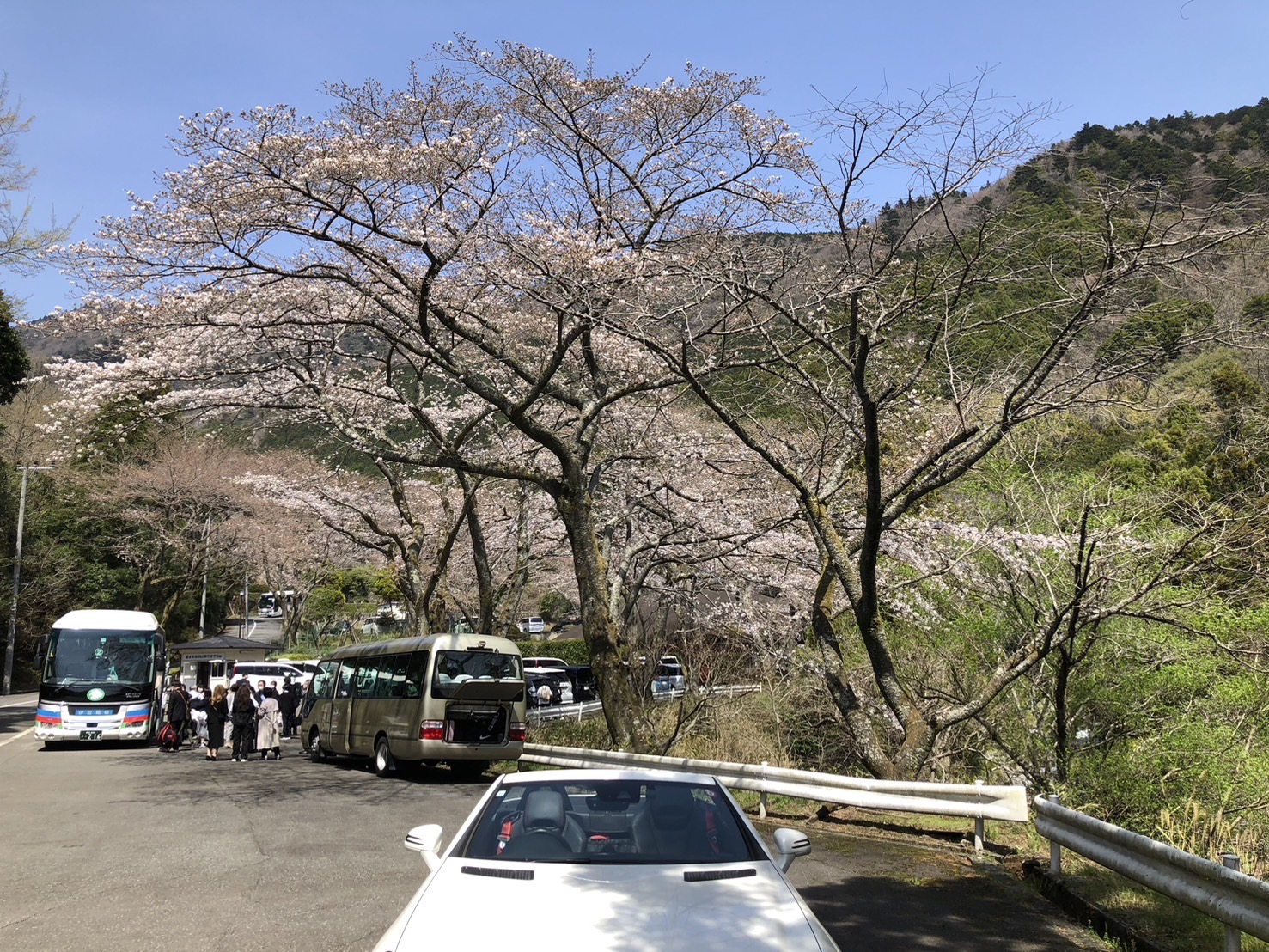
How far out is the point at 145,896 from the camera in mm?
7906

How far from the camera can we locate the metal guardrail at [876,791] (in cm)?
928

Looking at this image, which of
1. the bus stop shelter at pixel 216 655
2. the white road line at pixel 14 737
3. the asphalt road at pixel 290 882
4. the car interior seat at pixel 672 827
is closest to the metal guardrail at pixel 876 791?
the asphalt road at pixel 290 882

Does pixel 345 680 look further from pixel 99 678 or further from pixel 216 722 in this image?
pixel 99 678

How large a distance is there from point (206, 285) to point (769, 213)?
29.2 ft

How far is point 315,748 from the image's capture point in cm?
2502

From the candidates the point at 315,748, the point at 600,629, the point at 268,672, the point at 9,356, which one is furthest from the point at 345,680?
the point at 268,672

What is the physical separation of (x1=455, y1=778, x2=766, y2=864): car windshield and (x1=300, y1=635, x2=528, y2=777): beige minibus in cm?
1342

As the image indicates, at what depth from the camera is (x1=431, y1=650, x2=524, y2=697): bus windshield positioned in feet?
61.0

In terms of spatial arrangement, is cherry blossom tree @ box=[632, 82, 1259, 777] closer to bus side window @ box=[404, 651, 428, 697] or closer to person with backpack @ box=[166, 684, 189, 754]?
bus side window @ box=[404, 651, 428, 697]

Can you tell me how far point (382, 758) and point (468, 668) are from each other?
2625mm

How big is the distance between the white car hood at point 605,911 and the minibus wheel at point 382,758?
15.6 metres

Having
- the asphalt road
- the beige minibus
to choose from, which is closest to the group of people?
the beige minibus

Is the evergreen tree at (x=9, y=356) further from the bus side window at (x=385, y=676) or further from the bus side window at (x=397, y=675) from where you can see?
the bus side window at (x=397, y=675)

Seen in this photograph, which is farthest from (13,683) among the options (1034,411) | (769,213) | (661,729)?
(1034,411)
